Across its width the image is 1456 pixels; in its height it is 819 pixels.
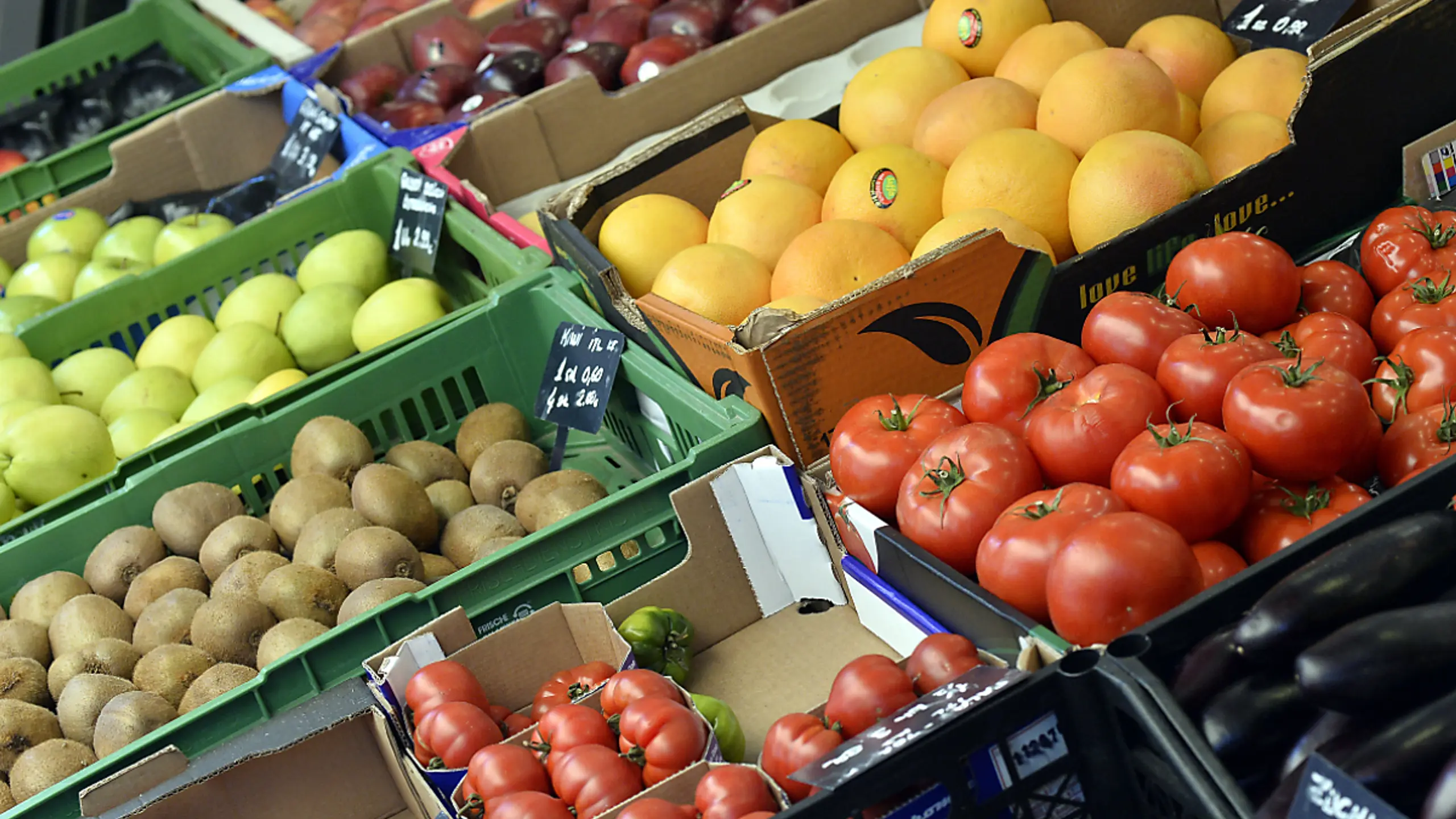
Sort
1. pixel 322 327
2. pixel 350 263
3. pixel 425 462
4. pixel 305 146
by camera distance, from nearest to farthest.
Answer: pixel 425 462 < pixel 322 327 < pixel 350 263 < pixel 305 146

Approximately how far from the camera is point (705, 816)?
142cm

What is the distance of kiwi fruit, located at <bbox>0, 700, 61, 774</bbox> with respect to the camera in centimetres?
202

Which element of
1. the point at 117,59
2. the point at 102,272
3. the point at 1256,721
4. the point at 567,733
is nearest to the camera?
the point at 1256,721

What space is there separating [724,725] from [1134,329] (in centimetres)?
77

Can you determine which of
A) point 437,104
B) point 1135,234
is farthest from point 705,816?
point 437,104

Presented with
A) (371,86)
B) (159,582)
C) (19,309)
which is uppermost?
(371,86)

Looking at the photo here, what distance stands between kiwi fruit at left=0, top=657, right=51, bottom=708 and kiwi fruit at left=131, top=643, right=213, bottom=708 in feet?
0.66

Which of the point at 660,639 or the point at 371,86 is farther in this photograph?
the point at 371,86

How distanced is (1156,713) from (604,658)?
979mm

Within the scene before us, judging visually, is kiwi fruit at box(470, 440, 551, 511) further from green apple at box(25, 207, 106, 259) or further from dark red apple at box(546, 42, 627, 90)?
green apple at box(25, 207, 106, 259)

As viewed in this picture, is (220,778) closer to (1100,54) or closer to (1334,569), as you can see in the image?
(1334,569)

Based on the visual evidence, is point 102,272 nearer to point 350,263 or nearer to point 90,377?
point 90,377

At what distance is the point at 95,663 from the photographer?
2.15m

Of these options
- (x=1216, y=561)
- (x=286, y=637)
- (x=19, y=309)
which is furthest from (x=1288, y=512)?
(x=19, y=309)
